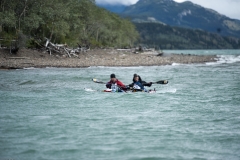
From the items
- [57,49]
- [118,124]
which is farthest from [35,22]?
[118,124]

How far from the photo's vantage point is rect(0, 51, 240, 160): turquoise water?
10.6 m

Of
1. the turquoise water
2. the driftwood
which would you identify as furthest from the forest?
the turquoise water

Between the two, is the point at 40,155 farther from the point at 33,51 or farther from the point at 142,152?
the point at 33,51

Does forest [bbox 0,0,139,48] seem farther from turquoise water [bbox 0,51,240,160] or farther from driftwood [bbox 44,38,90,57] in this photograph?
turquoise water [bbox 0,51,240,160]

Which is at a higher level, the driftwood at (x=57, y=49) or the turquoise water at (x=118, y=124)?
the driftwood at (x=57, y=49)

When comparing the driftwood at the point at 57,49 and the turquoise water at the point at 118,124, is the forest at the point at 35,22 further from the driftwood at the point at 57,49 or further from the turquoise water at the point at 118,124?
the turquoise water at the point at 118,124

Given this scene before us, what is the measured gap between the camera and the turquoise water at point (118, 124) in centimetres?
1063

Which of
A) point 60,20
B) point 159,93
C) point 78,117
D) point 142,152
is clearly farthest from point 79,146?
point 60,20

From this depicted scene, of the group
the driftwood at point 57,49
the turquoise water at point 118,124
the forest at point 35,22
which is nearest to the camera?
the turquoise water at point 118,124

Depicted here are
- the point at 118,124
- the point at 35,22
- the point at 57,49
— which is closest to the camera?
the point at 118,124

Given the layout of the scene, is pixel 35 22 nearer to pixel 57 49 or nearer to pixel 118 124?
pixel 57 49

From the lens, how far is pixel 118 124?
45.0ft

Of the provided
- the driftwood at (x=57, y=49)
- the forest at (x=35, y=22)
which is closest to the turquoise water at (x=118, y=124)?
the forest at (x=35, y=22)

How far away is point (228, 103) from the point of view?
18.4 metres
